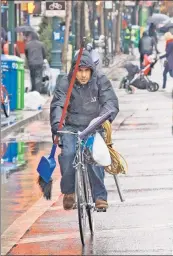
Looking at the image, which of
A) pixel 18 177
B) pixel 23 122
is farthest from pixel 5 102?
pixel 18 177

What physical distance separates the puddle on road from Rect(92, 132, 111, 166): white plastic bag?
4.45ft

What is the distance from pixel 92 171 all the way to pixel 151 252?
54.4 inches

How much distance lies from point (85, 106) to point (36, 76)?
20811mm

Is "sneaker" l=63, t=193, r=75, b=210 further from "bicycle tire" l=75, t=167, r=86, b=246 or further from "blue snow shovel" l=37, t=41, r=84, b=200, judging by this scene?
"bicycle tire" l=75, t=167, r=86, b=246

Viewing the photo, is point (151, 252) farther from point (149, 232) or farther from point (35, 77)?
point (35, 77)

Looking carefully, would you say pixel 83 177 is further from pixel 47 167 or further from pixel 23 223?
pixel 23 223

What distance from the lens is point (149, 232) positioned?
34.0 feet

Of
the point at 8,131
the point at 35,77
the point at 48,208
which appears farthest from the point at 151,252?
the point at 35,77

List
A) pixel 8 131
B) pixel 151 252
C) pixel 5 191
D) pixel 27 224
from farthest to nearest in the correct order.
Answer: pixel 8 131 → pixel 5 191 → pixel 27 224 → pixel 151 252

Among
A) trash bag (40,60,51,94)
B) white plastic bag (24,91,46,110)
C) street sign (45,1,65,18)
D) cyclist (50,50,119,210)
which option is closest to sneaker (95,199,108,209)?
cyclist (50,50,119,210)

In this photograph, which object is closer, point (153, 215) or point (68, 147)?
point (68, 147)

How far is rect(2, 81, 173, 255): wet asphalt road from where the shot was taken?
9758 mm

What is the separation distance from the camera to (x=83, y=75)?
412 inches

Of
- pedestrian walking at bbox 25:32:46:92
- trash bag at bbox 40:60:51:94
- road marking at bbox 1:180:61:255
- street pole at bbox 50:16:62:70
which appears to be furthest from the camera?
street pole at bbox 50:16:62:70
